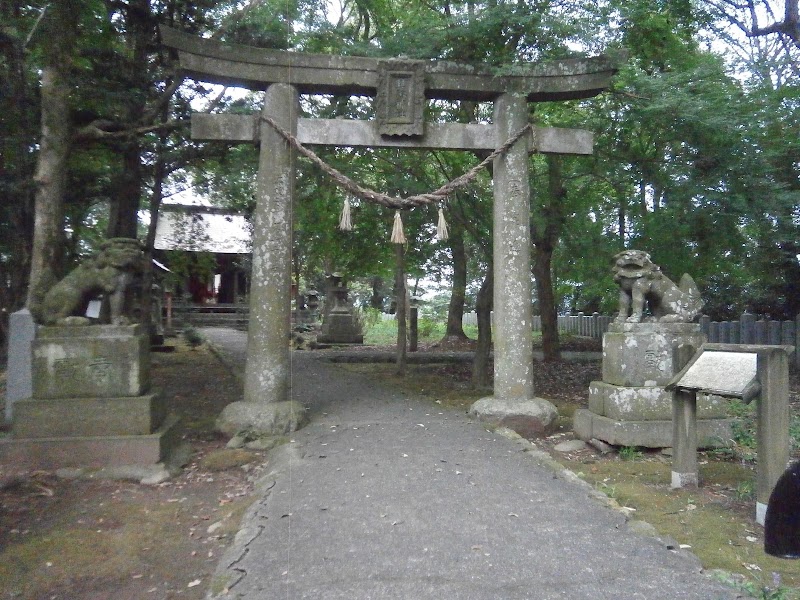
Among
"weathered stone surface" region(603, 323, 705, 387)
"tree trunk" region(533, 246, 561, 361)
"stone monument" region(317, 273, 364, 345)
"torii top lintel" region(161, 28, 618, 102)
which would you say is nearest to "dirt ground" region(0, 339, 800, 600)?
"weathered stone surface" region(603, 323, 705, 387)

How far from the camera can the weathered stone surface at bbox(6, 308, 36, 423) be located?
25.8 ft

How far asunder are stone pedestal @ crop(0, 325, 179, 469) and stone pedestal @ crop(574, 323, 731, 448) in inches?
188

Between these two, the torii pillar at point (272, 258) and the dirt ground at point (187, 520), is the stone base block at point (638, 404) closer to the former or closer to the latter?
the dirt ground at point (187, 520)

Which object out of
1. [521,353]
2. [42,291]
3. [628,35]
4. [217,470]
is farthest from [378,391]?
[628,35]

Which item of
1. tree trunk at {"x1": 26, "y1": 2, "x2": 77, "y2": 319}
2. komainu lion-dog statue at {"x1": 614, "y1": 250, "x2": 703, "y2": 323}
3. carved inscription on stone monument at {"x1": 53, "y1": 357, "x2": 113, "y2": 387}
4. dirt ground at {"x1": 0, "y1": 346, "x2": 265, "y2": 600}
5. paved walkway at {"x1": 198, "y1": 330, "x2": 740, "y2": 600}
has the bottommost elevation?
dirt ground at {"x1": 0, "y1": 346, "x2": 265, "y2": 600}

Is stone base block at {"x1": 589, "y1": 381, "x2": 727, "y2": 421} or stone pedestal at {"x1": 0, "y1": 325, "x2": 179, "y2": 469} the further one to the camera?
stone base block at {"x1": 589, "y1": 381, "x2": 727, "y2": 421}

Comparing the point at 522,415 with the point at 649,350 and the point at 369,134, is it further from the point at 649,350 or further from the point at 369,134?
the point at 369,134

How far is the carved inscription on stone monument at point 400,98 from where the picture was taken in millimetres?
7957

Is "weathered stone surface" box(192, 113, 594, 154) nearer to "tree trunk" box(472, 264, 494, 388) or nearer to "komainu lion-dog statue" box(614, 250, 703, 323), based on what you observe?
"komainu lion-dog statue" box(614, 250, 703, 323)

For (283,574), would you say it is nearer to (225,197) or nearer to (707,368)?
(707,368)

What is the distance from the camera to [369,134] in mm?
8070

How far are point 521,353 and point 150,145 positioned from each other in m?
8.23

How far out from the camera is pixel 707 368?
5.38 meters

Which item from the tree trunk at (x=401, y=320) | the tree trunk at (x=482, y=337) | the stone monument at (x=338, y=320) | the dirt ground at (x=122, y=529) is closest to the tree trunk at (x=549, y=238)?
the tree trunk at (x=482, y=337)
